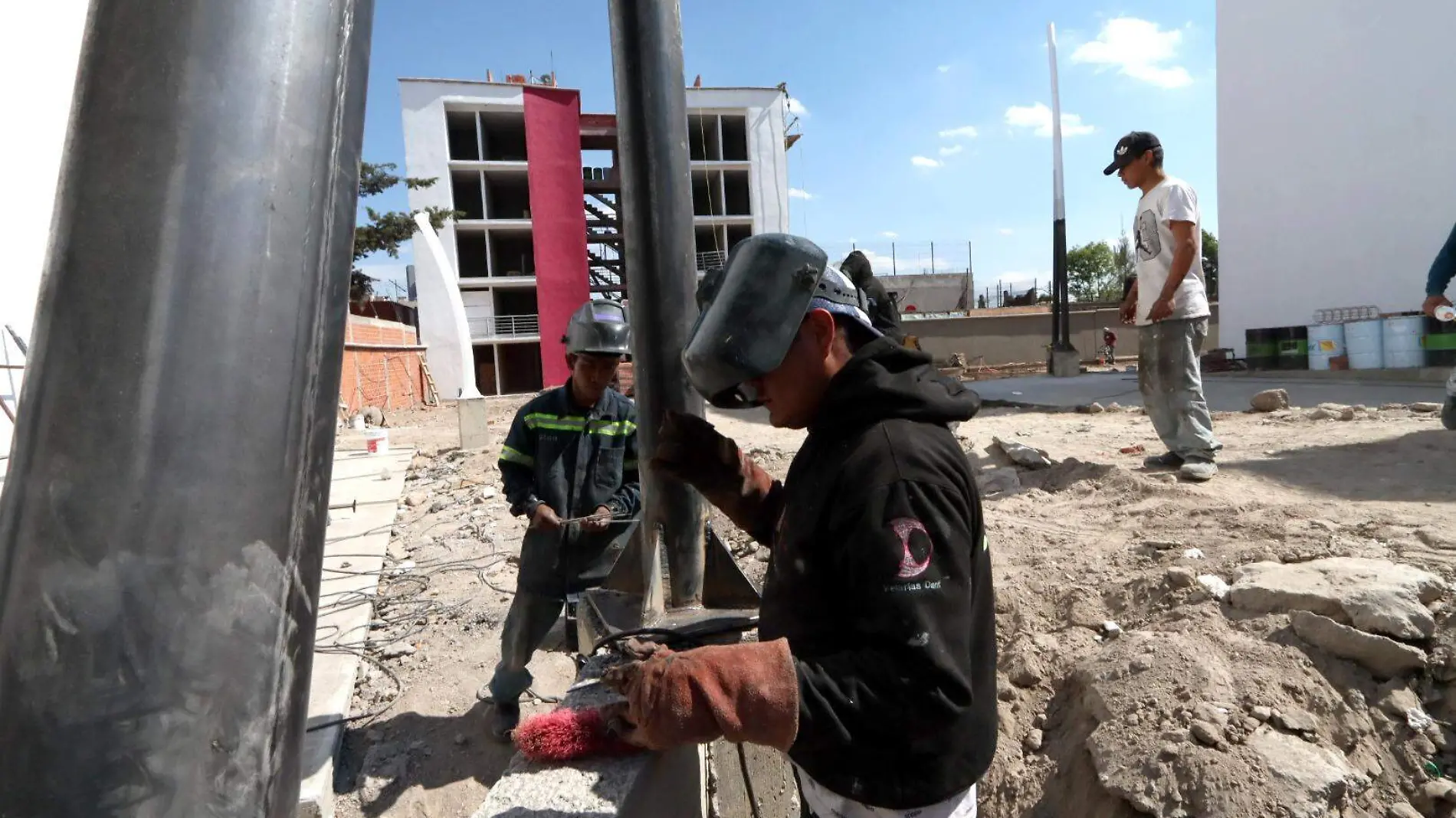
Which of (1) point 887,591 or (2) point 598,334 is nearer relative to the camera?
(1) point 887,591

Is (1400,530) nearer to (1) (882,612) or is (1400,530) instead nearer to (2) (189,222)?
(1) (882,612)

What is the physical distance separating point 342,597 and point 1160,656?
527 centimetres

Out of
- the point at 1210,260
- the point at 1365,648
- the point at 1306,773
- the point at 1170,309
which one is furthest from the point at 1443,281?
A: the point at 1210,260

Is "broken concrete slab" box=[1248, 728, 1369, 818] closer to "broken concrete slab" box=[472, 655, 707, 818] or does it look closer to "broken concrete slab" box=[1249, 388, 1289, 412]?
"broken concrete slab" box=[472, 655, 707, 818]

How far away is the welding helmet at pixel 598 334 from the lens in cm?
352

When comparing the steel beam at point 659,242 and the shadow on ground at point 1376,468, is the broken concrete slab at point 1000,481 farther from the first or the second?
the steel beam at point 659,242

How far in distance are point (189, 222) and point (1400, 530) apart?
425cm

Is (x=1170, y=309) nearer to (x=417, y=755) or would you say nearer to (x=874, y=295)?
(x=874, y=295)

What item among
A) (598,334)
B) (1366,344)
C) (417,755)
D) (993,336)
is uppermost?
(993,336)

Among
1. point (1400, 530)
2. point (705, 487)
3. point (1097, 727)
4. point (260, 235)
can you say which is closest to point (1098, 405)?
point (1400, 530)

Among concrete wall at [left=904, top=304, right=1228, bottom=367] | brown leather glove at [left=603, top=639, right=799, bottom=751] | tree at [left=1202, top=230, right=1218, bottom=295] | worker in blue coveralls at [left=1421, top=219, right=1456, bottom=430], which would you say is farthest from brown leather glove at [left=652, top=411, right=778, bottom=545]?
tree at [left=1202, top=230, right=1218, bottom=295]

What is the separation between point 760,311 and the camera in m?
1.37

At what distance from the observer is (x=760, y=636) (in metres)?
1.61

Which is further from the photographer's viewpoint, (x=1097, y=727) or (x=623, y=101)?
(x=1097, y=727)
